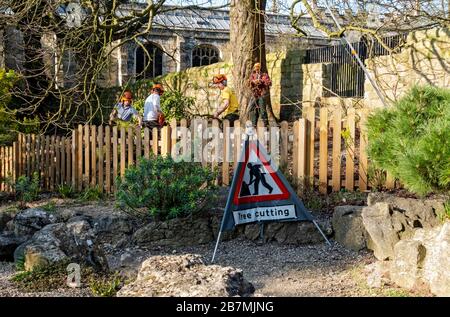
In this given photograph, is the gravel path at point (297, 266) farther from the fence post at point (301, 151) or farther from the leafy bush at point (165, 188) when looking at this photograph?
the fence post at point (301, 151)

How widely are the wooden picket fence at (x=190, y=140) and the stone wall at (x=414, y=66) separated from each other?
1.41 meters

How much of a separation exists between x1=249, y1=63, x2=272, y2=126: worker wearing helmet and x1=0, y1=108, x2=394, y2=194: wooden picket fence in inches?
55.9

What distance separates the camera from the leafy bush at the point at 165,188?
22.5 feet

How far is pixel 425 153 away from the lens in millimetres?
4746

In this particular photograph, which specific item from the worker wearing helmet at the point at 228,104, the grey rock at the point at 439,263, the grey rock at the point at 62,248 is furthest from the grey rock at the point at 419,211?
the worker wearing helmet at the point at 228,104

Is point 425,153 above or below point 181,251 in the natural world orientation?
above

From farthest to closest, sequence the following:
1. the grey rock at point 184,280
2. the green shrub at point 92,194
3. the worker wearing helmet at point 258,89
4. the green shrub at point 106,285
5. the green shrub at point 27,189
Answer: the worker wearing helmet at point 258,89 → the green shrub at point 27,189 → the green shrub at point 92,194 → the green shrub at point 106,285 → the grey rock at point 184,280

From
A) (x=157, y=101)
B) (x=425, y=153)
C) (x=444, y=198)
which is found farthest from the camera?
(x=157, y=101)

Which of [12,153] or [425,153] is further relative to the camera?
[12,153]

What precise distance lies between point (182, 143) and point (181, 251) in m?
2.94

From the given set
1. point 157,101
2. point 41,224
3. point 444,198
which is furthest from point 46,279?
point 157,101

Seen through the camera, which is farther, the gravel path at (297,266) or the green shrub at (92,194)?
the green shrub at (92,194)
